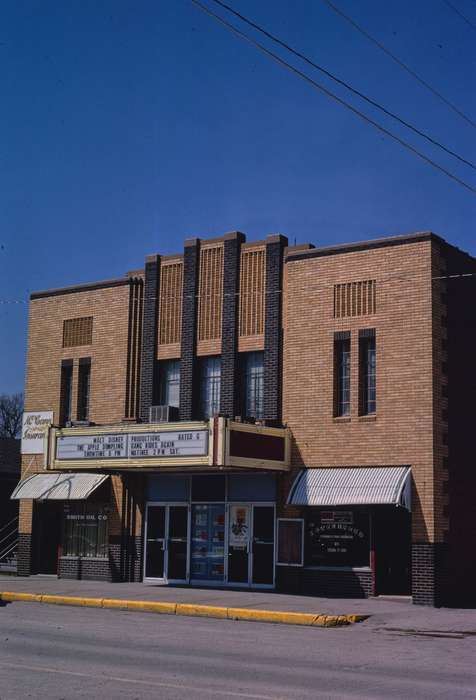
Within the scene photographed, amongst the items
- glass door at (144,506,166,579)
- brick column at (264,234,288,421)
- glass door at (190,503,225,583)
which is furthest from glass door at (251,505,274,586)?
glass door at (144,506,166,579)

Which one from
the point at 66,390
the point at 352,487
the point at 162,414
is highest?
the point at 66,390

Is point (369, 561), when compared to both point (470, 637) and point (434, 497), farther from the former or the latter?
point (470, 637)

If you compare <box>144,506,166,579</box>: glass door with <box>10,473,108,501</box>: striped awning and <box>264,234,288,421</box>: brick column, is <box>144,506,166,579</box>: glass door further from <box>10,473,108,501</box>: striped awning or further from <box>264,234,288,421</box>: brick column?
<box>264,234,288,421</box>: brick column

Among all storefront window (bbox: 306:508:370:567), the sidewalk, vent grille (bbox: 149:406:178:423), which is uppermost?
vent grille (bbox: 149:406:178:423)

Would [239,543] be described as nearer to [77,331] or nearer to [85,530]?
[85,530]

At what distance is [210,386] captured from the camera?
29.0 m

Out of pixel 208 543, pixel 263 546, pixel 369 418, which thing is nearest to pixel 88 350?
pixel 208 543

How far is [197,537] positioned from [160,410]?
3.71 m

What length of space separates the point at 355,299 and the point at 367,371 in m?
1.89

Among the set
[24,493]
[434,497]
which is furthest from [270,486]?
[24,493]

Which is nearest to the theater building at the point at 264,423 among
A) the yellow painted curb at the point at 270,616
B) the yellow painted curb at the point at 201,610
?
the yellow painted curb at the point at 201,610

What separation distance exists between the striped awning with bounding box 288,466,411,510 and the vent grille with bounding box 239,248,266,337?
4.42m

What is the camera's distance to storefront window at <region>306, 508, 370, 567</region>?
25328 mm

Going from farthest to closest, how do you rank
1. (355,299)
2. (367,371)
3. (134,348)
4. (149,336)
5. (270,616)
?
(134,348), (149,336), (355,299), (367,371), (270,616)
